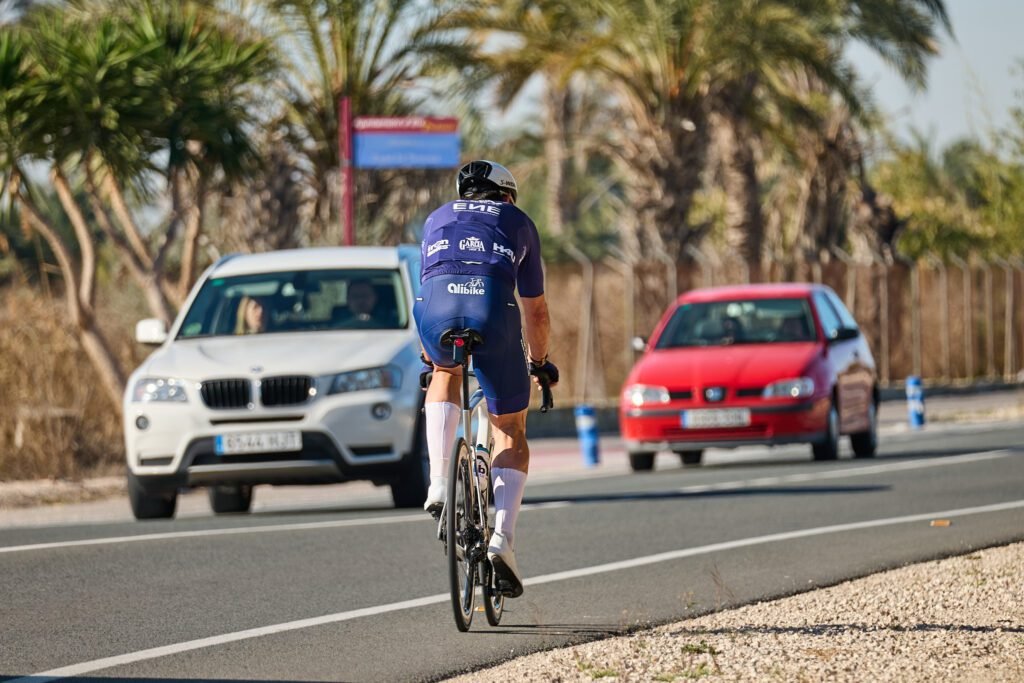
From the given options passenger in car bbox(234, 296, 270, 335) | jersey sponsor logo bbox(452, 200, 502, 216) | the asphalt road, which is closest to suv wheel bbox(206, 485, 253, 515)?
the asphalt road

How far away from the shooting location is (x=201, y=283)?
14430mm

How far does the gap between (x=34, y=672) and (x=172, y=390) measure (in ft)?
19.2

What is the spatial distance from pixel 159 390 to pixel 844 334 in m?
7.51

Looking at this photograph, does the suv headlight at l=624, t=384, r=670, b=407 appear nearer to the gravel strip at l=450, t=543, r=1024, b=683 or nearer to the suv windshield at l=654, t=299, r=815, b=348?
the suv windshield at l=654, t=299, r=815, b=348

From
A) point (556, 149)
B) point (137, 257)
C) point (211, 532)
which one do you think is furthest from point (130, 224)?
point (556, 149)

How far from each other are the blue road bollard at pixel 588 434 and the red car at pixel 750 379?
2.60ft

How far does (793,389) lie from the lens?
56.8 feet

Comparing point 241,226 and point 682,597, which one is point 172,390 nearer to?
point 682,597

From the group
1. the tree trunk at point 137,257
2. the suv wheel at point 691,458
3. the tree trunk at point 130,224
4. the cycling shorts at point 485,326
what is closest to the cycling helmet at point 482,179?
the cycling shorts at point 485,326

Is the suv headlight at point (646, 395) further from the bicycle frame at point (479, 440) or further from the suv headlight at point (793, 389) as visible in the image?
the bicycle frame at point (479, 440)

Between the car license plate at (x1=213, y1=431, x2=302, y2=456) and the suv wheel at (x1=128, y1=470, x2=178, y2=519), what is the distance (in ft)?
2.68

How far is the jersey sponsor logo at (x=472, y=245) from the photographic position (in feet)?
25.4

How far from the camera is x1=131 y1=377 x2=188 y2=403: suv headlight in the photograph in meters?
13.1

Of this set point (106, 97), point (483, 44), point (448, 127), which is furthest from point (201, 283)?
point (483, 44)
